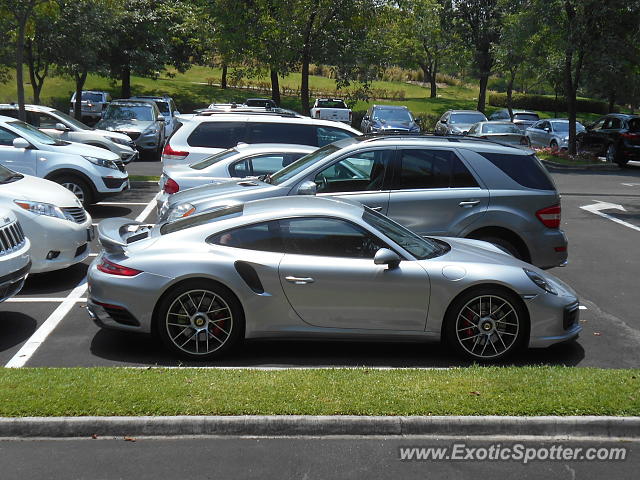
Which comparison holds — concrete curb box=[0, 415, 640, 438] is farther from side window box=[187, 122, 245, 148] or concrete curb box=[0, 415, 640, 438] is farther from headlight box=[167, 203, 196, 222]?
side window box=[187, 122, 245, 148]

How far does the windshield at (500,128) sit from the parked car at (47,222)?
60.4 feet

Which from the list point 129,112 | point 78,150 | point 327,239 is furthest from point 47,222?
point 129,112

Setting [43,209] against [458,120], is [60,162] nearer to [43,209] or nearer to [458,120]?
[43,209]

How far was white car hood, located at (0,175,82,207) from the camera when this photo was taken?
9.52 metres

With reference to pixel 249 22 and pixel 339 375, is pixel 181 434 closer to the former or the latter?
pixel 339 375

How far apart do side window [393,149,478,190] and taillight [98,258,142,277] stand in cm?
374

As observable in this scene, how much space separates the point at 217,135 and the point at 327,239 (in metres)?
6.36

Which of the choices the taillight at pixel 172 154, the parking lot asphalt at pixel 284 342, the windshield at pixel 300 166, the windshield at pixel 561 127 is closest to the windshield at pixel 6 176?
the parking lot asphalt at pixel 284 342

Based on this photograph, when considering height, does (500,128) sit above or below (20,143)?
below

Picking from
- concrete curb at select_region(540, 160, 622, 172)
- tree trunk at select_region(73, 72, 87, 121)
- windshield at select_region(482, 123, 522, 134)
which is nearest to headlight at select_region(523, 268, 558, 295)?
windshield at select_region(482, 123, 522, 134)

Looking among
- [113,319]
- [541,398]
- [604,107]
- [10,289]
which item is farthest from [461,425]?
[604,107]

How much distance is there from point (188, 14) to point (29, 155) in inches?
791

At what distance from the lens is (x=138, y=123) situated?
26625 mm

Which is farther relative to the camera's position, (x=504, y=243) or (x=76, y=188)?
(x=76, y=188)
